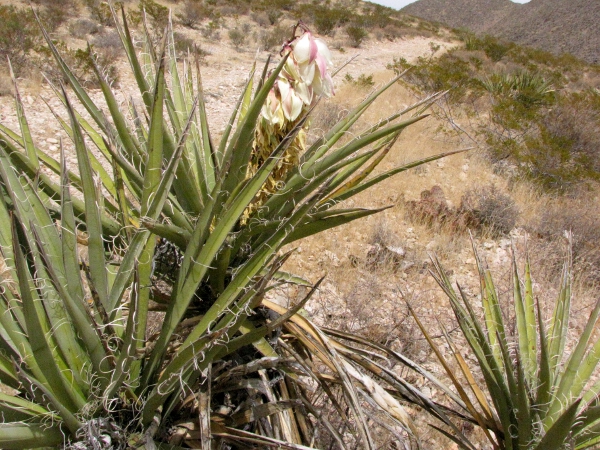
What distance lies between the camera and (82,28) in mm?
9109

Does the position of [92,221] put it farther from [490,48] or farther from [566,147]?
[490,48]

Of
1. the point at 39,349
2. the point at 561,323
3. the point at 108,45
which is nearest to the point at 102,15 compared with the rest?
the point at 108,45

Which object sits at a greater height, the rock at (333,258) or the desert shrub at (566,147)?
the desert shrub at (566,147)

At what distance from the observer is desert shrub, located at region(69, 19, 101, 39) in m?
8.89

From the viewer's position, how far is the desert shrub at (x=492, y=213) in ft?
13.4

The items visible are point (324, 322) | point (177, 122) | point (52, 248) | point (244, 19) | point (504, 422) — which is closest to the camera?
point (52, 248)

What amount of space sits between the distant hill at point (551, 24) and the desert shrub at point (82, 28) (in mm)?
25202

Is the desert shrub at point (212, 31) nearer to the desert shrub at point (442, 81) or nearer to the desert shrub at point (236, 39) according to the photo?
the desert shrub at point (236, 39)

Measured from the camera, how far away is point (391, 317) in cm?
288

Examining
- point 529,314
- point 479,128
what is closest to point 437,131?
point 479,128

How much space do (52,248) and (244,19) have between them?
15984 millimetres

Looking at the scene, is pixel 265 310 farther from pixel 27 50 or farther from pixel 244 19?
pixel 244 19

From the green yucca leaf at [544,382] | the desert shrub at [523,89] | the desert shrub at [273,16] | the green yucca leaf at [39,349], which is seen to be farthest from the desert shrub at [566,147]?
the desert shrub at [273,16]

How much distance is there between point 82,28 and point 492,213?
30.9ft
